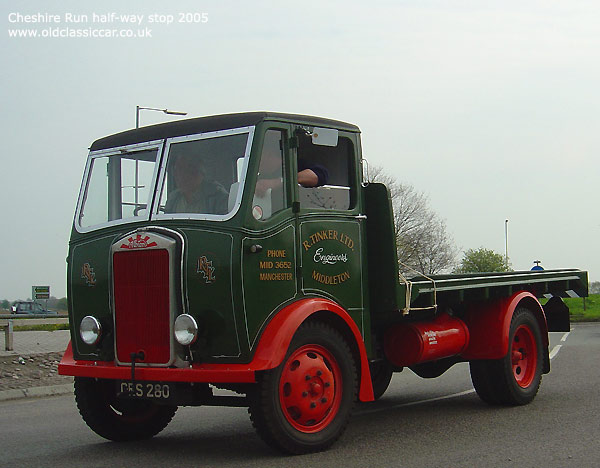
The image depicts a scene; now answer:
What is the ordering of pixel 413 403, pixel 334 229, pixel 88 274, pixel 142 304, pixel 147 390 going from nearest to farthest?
pixel 147 390 → pixel 142 304 → pixel 88 274 → pixel 334 229 → pixel 413 403

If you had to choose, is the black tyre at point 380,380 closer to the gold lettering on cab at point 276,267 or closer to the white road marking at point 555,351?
the gold lettering on cab at point 276,267

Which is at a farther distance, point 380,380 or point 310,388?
point 380,380

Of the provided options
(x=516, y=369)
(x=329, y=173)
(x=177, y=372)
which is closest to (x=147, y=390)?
(x=177, y=372)

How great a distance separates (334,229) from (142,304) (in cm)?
176

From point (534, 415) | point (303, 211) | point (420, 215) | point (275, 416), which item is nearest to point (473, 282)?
point (534, 415)

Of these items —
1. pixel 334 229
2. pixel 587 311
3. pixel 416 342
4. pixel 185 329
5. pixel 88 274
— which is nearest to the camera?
pixel 185 329

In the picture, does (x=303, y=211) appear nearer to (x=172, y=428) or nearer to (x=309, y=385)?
(x=309, y=385)

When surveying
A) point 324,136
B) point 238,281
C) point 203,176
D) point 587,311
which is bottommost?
point 587,311

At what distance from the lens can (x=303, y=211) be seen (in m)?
7.23

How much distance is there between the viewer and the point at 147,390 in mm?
6797

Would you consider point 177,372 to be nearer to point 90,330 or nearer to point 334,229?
point 90,330

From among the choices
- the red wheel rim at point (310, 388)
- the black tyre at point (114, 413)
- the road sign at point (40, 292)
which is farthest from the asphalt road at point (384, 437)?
the road sign at point (40, 292)

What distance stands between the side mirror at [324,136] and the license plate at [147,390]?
240cm

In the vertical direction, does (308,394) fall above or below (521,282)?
below
